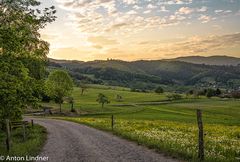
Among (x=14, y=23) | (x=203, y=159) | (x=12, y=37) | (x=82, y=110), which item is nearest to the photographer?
(x=203, y=159)

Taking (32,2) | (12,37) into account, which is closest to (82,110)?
(32,2)

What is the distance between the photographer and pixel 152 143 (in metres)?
22.8

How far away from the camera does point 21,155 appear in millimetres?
19281

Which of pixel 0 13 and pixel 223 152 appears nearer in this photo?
pixel 223 152

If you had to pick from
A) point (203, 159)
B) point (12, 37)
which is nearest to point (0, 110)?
point (12, 37)

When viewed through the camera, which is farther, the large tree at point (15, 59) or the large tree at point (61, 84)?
the large tree at point (61, 84)

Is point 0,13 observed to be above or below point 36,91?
above

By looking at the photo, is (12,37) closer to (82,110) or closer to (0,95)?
(0,95)

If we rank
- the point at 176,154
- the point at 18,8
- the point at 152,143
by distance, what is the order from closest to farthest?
the point at 176,154, the point at 152,143, the point at 18,8

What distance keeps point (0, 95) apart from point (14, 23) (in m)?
5.68

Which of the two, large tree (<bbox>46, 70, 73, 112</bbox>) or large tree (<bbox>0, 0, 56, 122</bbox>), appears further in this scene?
large tree (<bbox>46, 70, 73, 112</bbox>)

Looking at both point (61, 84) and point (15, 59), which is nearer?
point (15, 59)

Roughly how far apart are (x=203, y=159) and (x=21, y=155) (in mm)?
9882

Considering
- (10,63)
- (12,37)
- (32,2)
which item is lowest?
(10,63)
